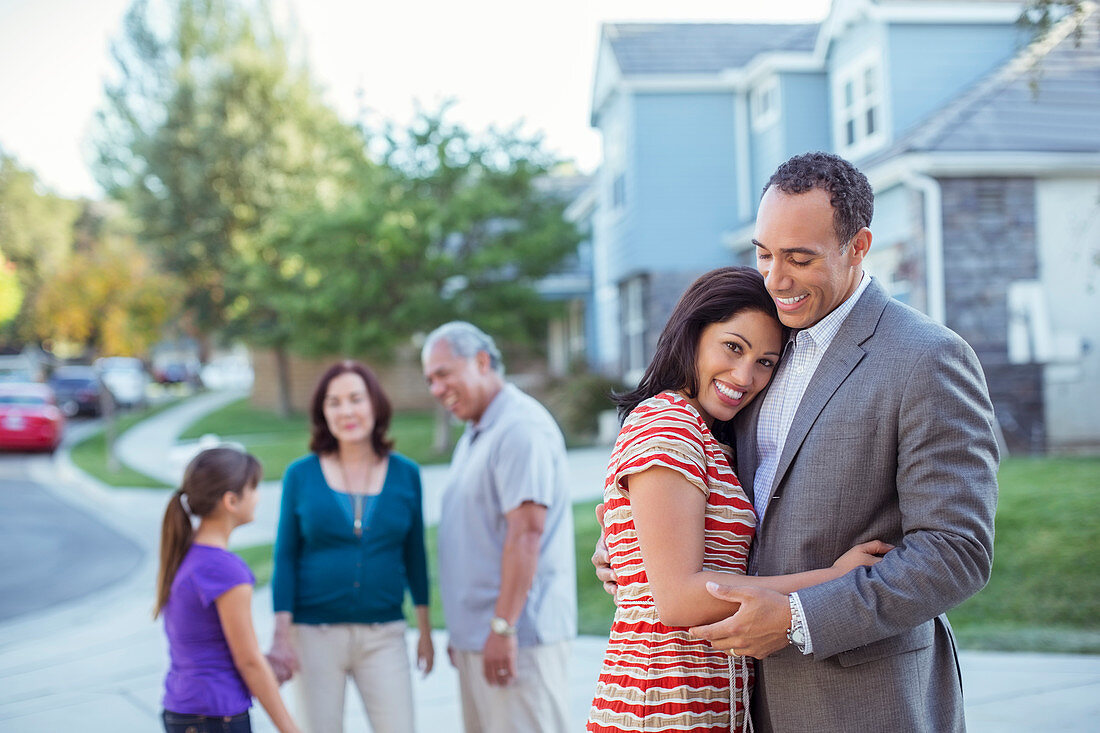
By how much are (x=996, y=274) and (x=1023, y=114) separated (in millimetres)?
2331

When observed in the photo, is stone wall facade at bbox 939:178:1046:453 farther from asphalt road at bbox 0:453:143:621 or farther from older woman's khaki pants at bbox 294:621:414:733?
asphalt road at bbox 0:453:143:621

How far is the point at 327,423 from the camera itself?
4441 mm

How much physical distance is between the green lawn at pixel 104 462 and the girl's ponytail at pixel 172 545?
50.6ft

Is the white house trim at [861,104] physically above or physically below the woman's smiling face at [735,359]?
above

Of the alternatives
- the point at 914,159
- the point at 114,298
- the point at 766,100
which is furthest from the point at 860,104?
the point at 114,298

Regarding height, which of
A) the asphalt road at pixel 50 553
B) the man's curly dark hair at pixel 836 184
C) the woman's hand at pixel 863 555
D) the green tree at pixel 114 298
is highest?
the green tree at pixel 114 298

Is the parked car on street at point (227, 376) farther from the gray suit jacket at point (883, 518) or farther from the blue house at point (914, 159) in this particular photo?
the gray suit jacket at point (883, 518)

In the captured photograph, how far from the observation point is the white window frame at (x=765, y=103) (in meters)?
16.8

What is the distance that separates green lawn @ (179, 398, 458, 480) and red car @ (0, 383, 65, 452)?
3576 millimetres

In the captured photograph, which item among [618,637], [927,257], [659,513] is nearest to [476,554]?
[618,637]

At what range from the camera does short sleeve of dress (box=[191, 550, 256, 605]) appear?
3.44 m

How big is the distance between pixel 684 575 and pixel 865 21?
14.9 m

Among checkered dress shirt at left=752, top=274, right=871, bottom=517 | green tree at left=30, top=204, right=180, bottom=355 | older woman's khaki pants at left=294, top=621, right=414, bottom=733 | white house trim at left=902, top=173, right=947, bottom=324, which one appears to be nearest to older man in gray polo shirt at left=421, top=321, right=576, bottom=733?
older woman's khaki pants at left=294, top=621, right=414, bottom=733

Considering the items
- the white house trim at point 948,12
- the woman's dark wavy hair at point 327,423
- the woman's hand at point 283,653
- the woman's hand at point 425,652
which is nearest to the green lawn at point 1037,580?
the woman's hand at point 425,652
